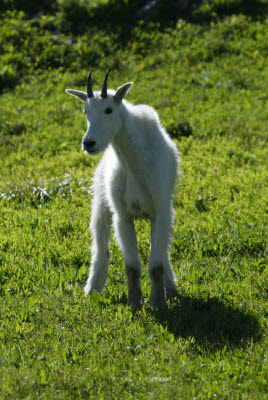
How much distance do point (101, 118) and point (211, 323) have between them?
2245mm

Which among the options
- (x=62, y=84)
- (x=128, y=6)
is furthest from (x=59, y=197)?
(x=128, y=6)

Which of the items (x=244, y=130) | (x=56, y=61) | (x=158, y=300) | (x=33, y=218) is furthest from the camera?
(x=56, y=61)

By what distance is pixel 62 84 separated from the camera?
1684 centimetres

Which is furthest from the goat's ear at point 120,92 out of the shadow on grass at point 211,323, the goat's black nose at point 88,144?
the shadow on grass at point 211,323

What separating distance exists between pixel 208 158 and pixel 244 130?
1.92 m

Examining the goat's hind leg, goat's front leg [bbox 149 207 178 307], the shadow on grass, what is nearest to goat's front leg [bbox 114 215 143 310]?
goat's front leg [bbox 149 207 178 307]

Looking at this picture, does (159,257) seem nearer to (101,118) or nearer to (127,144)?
(127,144)

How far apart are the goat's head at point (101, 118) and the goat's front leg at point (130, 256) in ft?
3.25

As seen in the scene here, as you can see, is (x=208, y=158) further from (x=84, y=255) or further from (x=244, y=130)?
(x=84, y=255)

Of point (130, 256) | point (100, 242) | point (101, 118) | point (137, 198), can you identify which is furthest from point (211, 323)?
point (101, 118)

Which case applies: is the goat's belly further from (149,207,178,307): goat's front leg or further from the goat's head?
the goat's head

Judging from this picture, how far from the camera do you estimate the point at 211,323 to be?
5402mm

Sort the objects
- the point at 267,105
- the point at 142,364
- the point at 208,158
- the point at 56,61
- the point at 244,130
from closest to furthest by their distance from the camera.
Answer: the point at 142,364
the point at 208,158
the point at 244,130
the point at 267,105
the point at 56,61

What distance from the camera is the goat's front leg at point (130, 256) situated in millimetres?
6043
